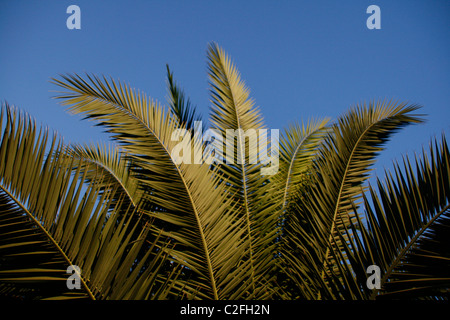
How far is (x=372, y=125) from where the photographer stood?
9.50 feet

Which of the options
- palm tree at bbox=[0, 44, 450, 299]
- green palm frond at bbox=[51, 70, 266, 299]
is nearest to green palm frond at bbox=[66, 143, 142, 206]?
palm tree at bbox=[0, 44, 450, 299]

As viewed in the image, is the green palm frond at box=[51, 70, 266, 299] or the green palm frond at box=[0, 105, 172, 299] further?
the green palm frond at box=[51, 70, 266, 299]

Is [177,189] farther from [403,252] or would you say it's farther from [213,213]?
[403,252]

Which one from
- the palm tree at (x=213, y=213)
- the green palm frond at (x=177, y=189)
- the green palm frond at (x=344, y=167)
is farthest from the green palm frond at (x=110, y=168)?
the green palm frond at (x=344, y=167)

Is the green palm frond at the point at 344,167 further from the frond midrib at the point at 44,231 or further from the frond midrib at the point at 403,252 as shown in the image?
the frond midrib at the point at 44,231

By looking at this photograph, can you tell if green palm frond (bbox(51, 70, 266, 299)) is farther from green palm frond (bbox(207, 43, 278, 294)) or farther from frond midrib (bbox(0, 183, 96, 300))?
frond midrib (bbox(0, 183, 96, 300))

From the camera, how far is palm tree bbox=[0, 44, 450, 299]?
168 centimetres

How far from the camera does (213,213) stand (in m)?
2.54

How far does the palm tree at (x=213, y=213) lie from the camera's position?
5.51 feet

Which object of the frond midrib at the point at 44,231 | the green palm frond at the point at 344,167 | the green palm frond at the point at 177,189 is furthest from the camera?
the green palm frond at the point at 344,167

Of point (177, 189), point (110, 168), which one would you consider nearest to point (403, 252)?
point (177, 189)
